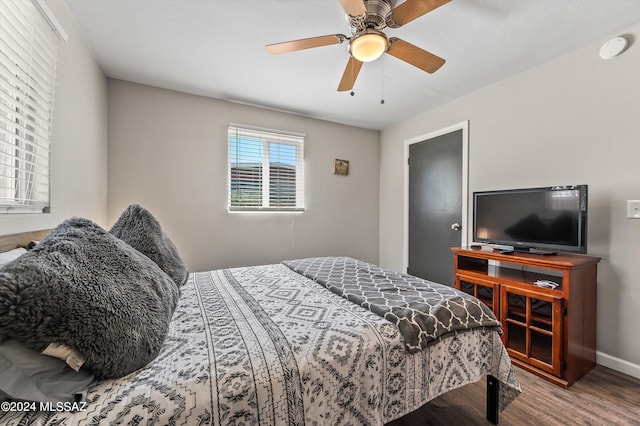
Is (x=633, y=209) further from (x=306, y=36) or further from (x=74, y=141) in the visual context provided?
(x=74, y=141)

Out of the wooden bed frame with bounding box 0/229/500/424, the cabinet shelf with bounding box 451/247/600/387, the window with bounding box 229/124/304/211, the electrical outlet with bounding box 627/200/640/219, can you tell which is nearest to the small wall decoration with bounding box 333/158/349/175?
the window with bounding box 229/124/304/211

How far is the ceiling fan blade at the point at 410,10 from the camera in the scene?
51.1 inches

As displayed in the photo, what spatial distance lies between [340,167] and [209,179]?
5.70ft

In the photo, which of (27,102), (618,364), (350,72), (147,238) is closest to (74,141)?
(27,102)

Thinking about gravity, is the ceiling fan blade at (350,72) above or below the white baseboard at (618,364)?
above

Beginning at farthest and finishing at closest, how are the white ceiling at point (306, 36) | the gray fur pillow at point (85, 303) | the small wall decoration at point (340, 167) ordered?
the small wall decoration at point (340, 167)
the white ceiling at point (306, 36)
the gray fur pillow at point (85, 303)

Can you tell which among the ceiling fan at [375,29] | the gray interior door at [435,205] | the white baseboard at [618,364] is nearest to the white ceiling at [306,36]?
the ceiling fan at [375,29]

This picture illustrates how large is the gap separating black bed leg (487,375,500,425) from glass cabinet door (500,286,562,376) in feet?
2.31

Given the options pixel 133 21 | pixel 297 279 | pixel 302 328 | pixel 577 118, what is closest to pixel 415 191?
pixel 577 118

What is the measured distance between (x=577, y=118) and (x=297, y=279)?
252cm

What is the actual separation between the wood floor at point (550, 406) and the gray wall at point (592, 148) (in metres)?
0.34

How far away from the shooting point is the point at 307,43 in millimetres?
1590

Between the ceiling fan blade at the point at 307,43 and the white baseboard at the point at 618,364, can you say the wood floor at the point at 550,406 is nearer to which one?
the white baseboard at the point at 618,364

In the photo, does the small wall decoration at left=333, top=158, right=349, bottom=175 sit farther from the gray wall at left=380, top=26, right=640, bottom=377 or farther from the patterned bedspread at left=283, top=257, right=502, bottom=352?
the patterned bedspread at left=283, top=257, right=502, bottom=352
